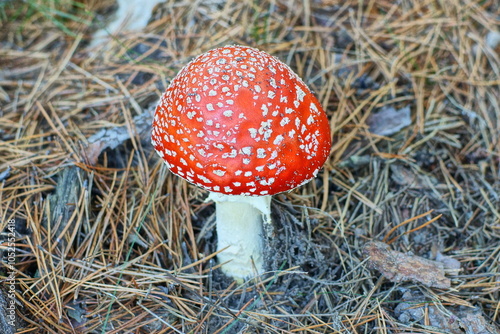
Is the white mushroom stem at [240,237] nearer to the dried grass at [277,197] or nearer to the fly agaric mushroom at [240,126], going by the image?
the dried grass at [277,197]

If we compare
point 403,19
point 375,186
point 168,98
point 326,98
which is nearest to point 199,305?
point 168,98

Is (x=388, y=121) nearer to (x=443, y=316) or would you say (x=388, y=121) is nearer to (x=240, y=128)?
(x=443, y=316)

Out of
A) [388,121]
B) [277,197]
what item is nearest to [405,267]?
[277,197]

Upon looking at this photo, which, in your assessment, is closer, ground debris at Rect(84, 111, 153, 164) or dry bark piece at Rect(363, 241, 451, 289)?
dry bark piece at Rect(363, 241, 451, 289)

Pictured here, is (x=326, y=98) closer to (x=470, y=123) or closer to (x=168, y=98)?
(x=470, y=123)

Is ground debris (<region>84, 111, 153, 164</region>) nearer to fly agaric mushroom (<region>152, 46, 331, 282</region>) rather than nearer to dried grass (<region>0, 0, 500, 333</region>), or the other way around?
dried grass (<region>0, 0, 500, 333</region>)

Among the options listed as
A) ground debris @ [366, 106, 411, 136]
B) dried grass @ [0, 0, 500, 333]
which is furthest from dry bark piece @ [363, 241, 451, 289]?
ground debris @ [366, 106, 411, 136]

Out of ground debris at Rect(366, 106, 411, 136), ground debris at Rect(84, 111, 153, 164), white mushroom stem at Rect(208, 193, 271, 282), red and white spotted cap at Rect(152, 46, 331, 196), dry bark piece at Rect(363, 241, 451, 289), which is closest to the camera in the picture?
red and white spotted cap at Rect(152, 46, 331, 196)
